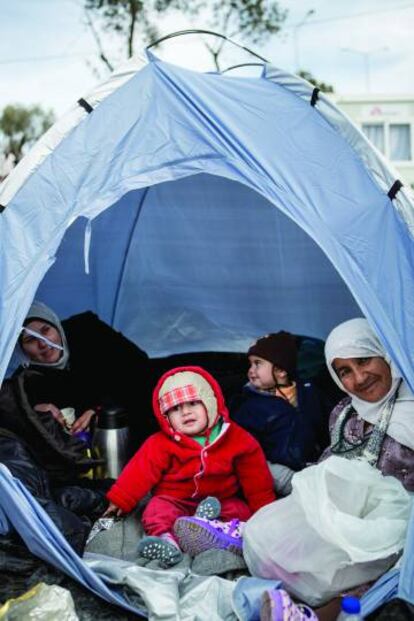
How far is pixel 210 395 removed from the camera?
3264 millimetres

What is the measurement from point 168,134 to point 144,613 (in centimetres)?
177

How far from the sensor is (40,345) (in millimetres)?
3900

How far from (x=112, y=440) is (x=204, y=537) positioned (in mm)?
1001

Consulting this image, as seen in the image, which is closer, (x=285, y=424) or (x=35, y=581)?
(x=35, y=581)

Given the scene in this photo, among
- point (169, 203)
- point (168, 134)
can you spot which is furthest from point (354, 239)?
point (169, 203)

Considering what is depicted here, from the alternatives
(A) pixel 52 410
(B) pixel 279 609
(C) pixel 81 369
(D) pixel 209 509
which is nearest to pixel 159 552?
(D) pixel 209 509

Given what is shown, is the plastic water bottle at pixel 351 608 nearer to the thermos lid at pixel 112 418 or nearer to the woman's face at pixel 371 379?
the woman's face at pixel 371 379

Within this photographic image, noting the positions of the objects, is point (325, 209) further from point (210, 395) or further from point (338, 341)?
point (210, 395)

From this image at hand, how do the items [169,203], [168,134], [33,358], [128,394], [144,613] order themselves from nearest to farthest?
[144,613] < [168,134] < [33,358] < [128,394] < [169,203]

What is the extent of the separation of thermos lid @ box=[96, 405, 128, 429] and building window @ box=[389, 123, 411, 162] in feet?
49.3

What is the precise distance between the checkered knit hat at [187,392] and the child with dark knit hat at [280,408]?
1.49 ft

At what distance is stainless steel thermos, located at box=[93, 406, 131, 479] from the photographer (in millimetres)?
3736

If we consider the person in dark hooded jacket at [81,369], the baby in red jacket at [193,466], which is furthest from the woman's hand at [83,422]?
the baby in red jacket at [193,466]

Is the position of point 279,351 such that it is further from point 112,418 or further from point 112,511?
point 112,511
